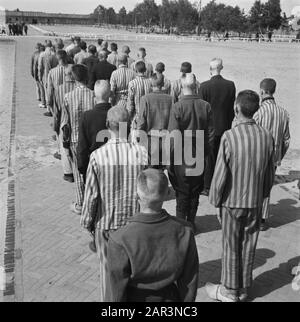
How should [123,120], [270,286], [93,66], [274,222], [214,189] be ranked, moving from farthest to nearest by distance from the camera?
[93,66]
[274,222]
[270,286]
[214,189]
[123,120]

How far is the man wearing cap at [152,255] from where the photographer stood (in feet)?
8.92

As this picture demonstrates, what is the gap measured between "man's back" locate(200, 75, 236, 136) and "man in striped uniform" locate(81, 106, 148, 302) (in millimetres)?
3254

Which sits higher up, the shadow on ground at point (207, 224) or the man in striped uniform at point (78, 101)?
the man in striped uniform at point (78, 101)

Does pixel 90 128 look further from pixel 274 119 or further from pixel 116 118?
pixel 274 119

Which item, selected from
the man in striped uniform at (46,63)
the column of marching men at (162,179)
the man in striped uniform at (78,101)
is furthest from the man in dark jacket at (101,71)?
the man in striped uniform at (78,101)

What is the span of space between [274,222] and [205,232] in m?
1.11

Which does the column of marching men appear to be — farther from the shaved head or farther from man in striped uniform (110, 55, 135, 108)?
man in striped uniform (110, 55, 135, 108)

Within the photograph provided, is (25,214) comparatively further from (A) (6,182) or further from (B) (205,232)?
(B) (205,232)

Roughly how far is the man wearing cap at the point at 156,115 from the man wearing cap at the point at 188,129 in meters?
0.77

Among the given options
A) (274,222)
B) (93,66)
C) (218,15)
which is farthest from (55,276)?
(218,15)

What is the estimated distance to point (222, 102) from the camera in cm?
701

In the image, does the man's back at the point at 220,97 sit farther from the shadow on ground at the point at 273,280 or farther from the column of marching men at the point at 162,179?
the shadow on ground at the point at 273,280

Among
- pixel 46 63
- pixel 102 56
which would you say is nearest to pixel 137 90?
pixel 102 56

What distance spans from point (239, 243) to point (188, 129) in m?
1.90
